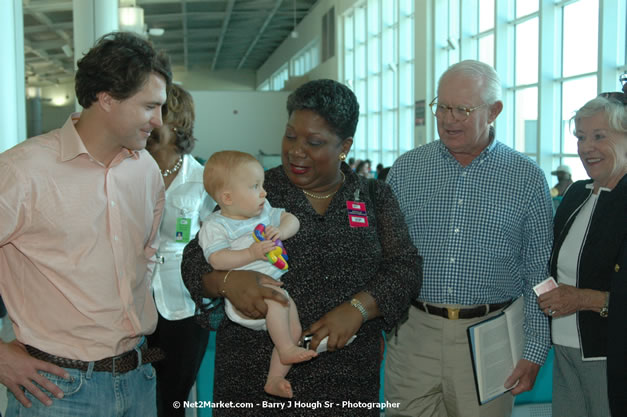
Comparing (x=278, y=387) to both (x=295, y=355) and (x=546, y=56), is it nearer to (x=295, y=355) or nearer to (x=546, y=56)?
(x=295, y=355)

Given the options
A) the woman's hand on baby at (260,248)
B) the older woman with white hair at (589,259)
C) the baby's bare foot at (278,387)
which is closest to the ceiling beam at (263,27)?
the older woman with white hair at (589,259)

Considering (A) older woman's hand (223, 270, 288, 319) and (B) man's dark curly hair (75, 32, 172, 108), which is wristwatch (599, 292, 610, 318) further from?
(B) man's dark curly hair (75, 32, 172, 108)

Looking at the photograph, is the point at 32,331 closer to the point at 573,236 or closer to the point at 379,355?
the point at 379,355

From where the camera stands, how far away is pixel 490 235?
8.02ft

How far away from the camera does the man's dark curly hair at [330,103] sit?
1.93m

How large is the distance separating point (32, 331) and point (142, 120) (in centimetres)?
72

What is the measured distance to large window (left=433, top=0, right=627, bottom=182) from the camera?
749 centimetres

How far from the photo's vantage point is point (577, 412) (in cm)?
246

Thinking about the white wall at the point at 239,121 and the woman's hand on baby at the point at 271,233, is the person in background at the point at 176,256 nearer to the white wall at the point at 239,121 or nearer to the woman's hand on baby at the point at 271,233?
the woman's hand on baby at the point at 271,233

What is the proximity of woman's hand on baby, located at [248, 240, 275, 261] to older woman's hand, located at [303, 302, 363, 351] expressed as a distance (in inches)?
10.6

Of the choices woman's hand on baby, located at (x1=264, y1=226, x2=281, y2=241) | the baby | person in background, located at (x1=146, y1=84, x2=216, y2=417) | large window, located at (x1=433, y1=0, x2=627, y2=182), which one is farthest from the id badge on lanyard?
large window, located at (x1=433, y1=0, x2=627, y2=182)

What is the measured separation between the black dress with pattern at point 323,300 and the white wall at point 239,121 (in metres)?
18.8

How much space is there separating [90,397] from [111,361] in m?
0.12

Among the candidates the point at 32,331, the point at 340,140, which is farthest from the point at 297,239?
the point at 32,331
